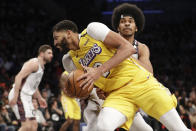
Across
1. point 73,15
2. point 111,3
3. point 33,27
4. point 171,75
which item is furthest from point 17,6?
point 171,75

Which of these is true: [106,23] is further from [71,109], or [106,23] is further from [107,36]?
[107,36]

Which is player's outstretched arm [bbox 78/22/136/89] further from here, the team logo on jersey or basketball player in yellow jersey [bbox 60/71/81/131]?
basketball player in yellow jersey [bbox 60/71/81/131]

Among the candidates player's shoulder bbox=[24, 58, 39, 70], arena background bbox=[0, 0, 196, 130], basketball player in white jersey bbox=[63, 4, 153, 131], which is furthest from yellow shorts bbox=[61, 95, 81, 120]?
arena background bbox=[0, 0, 196, 130]

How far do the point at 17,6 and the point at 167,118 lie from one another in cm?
1444

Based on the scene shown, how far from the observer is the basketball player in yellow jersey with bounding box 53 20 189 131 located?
10.2 feet

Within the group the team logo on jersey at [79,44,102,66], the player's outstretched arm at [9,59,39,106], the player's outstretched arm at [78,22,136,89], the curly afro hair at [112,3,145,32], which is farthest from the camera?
the player's outstretched arm at [9,59,39,106]

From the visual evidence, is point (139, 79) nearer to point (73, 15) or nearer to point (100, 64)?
point (100, 64)

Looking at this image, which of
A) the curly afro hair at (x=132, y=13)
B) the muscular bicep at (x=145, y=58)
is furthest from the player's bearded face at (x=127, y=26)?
the muscular bicep at (x=145, y=58)

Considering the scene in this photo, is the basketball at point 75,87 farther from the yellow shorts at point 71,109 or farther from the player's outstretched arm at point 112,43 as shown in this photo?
the yellow shorts at point 71,109

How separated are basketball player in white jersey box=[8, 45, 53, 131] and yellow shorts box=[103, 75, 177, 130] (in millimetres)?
2693

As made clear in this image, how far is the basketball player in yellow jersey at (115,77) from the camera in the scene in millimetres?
3098

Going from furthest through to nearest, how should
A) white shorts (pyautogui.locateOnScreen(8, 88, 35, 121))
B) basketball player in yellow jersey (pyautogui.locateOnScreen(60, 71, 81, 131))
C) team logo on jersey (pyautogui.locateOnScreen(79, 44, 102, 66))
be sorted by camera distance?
basketball player in yellow jersey (pyautogui.locateOnScreen(60, 71, 81, 131)) < white shorts (pyautogui.locateOnScreen(8, 88, 35, 121)) < team logo on jersey (pyautogui.locateOnScreen(79, 44, 102, 66))

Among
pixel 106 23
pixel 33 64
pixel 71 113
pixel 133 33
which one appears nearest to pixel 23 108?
pixel 33 64

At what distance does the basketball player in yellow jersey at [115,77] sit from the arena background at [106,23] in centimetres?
831
